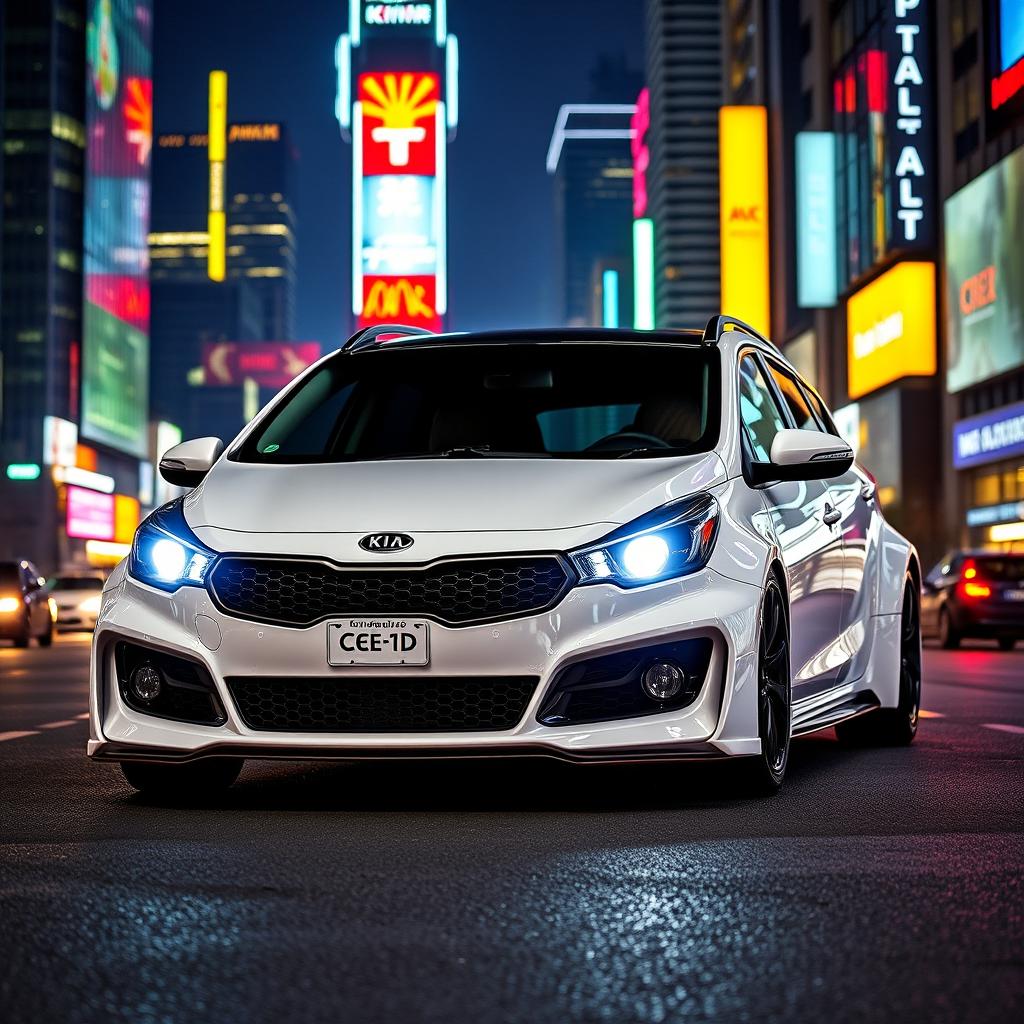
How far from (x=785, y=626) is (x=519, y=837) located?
5.34 feet

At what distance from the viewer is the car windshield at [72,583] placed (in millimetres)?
43344

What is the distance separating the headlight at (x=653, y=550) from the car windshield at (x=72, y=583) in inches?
1509

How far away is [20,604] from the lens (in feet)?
99.3

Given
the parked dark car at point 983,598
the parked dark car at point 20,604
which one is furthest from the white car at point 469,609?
the parked dark car at point 20,604

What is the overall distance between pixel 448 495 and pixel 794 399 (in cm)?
276

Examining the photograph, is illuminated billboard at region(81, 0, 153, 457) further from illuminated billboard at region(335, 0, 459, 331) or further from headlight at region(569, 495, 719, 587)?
headlight at region(569, 495, 719, 587)

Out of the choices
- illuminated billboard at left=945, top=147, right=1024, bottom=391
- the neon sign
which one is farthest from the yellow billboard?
the neon sign

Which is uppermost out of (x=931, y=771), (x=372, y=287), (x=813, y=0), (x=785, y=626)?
(x=813, y=0)

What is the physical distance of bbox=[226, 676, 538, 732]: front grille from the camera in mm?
6188

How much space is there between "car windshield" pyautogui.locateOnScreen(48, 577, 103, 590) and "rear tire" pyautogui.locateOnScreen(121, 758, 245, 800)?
123ft

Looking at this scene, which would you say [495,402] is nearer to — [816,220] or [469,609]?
[469,609]

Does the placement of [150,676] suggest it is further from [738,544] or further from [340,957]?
[340,957]

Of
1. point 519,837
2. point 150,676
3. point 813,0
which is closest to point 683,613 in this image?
point 519,837

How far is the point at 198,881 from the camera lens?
4879 millimetres
